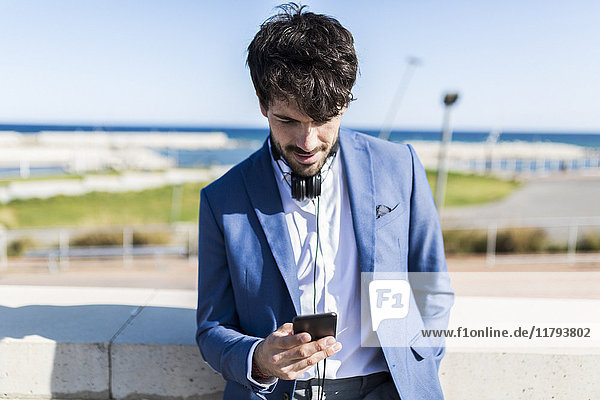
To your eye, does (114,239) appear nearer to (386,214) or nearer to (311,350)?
(386,214)

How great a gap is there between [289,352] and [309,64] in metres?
0.84

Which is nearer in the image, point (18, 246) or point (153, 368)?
point (153, 368)

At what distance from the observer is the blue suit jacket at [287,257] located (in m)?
1.68

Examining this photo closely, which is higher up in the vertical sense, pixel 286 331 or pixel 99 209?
pixel 286 331

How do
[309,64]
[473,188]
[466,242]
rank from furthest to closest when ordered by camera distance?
[473,188]
[466,242]
[309,64]

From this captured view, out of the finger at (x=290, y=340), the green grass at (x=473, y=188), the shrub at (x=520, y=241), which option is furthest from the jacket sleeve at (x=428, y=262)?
the green grass at (x=473, y=188)

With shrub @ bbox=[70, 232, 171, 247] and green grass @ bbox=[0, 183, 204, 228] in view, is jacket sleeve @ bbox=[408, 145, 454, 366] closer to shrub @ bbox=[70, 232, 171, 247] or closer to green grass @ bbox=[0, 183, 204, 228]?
shrub @ bbox=[70, 232, 171, 247]

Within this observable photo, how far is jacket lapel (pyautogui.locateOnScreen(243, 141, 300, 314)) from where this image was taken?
1662mm

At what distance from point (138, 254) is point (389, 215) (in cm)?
1531

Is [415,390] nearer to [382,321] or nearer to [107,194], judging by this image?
[382,321]

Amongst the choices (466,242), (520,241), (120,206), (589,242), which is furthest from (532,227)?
(120,206)

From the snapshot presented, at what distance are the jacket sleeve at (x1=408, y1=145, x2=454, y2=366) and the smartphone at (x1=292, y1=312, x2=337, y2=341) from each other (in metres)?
0.48

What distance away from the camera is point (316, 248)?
1.70 m

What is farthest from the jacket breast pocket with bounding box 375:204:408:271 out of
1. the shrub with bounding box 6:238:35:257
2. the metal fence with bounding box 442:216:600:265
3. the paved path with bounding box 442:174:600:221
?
the paved path with bounding box 442:174:600:221
